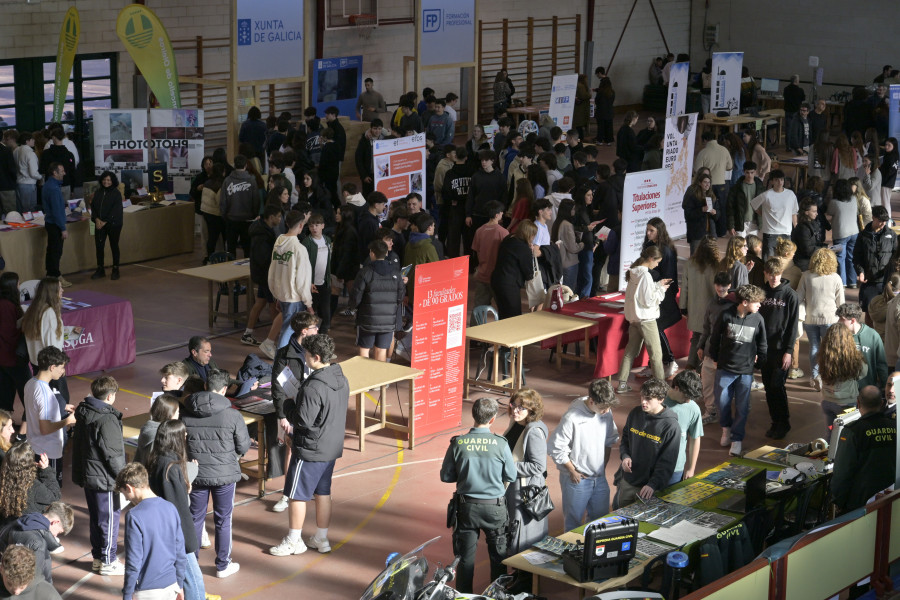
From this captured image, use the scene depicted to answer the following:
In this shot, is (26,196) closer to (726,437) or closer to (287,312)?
(287,312)

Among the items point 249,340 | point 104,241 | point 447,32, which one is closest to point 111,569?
point 249,340

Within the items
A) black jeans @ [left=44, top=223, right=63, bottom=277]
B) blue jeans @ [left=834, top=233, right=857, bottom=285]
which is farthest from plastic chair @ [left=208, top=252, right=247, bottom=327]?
blue jeans @ [left=834, top=233, right=857, bottom=285]

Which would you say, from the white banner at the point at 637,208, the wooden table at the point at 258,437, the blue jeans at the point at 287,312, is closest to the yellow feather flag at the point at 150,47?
the blue jeans at the point at 287,312

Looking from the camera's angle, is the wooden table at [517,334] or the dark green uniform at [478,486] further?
the wooden table at [517,334]

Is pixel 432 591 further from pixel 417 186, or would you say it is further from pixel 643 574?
pixel 417 186

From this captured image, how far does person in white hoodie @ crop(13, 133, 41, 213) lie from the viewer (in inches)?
558

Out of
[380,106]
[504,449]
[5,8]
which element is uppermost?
[5,8]

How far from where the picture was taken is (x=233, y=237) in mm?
13094

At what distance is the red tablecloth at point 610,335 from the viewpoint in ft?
33.5

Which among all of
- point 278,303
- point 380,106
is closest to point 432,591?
point 278,303

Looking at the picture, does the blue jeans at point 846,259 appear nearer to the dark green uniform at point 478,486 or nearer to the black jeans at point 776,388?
the black jeans at point 776,388

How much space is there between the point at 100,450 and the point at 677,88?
1510 cm

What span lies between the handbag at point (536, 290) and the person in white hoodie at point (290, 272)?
2022mm

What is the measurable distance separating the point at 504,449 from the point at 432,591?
1.11 m
